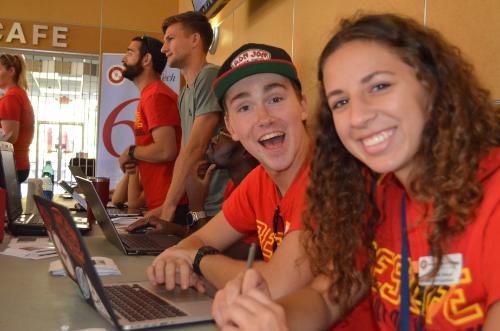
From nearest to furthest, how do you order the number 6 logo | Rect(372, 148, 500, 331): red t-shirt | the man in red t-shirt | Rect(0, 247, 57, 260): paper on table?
Rect(372, 148, 500, 331): red t-shirt < Rect(0, 247, 57, 260): paper on table < the man in red t-shirt < the number 6 logo

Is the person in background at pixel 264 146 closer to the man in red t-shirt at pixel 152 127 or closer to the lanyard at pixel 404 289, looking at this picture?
the lanyard at pixel 404 289

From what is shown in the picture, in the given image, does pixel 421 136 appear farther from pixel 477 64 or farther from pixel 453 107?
pixel 477 64

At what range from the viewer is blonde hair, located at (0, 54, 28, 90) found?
417cm

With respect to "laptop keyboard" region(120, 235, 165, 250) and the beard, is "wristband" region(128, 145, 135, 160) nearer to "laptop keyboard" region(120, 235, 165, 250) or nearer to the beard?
the beard

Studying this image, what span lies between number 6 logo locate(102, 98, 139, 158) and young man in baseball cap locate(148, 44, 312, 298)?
3.61m

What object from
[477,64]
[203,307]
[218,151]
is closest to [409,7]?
[477,64]

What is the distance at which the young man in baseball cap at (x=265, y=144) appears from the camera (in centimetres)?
137

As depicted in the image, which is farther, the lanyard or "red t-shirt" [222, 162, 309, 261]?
"red t-shirt" [222, 162, 309, 261]

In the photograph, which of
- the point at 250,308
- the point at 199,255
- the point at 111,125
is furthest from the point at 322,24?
the point at 111,125

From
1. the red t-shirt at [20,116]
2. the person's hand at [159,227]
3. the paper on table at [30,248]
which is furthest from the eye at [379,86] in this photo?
the red t-shirt at [20,116]

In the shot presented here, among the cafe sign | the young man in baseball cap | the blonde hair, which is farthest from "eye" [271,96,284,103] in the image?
the cafe sign

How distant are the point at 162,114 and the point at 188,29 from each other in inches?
19.5

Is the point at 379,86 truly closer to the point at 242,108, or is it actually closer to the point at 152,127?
the point at 242,108

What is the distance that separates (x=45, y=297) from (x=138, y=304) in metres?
0.25
